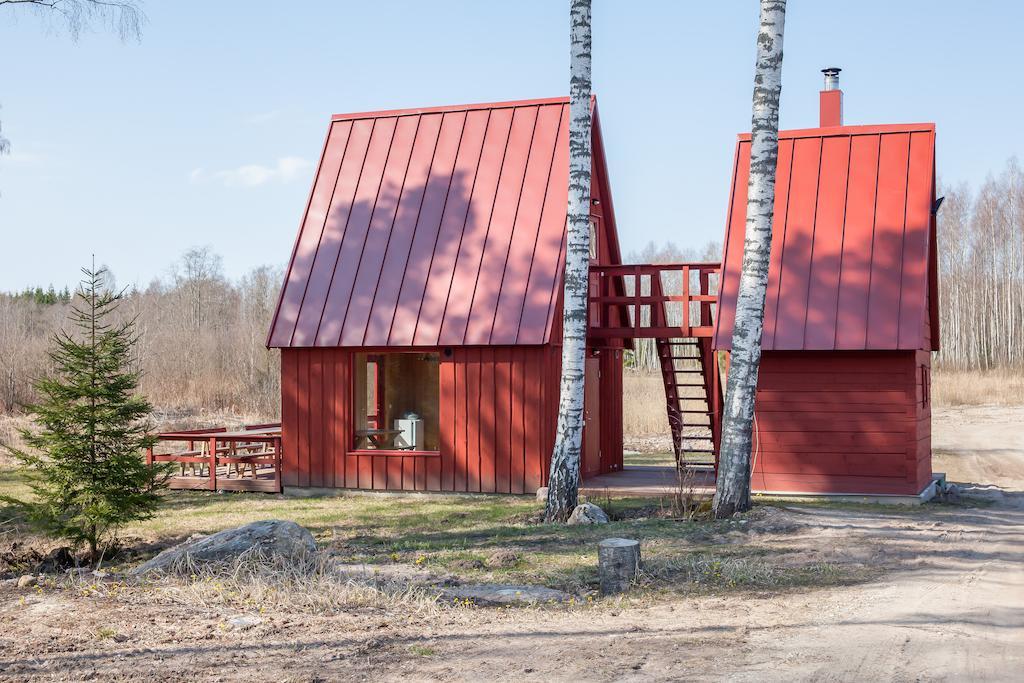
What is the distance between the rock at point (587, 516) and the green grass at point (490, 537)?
21 cm

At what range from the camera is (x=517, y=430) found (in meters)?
16.2

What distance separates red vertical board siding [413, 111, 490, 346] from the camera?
16.6m

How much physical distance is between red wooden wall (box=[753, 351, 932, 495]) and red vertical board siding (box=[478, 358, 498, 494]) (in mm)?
3975

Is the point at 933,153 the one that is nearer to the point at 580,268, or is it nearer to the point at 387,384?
the point at 580,268

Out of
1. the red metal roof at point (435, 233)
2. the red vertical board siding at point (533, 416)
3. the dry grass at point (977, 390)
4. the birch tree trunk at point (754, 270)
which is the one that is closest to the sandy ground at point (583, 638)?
the birch tree trunk at point (754, 270)

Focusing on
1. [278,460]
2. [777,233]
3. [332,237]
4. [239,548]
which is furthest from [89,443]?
[777,233]

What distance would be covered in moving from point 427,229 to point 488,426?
3534 mm

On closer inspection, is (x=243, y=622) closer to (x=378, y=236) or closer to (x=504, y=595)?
(x=504, y=595)

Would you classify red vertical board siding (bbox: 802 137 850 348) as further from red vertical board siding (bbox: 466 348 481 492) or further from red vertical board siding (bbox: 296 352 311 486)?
red vertical board siding (bbox: 296 352 311 486)

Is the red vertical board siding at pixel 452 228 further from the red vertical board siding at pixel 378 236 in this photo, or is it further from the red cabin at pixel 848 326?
the red cabin at pixel 848 326

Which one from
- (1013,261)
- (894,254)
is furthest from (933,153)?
(1013,261)

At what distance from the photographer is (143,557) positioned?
11742 millimetres

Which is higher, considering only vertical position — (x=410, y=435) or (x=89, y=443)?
(x=89, y=443)

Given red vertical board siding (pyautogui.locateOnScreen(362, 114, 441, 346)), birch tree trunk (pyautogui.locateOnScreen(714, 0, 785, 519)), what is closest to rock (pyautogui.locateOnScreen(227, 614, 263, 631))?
birch tree trunk (pyautogui.locateOnScreen(714, 0, 785, 519))
